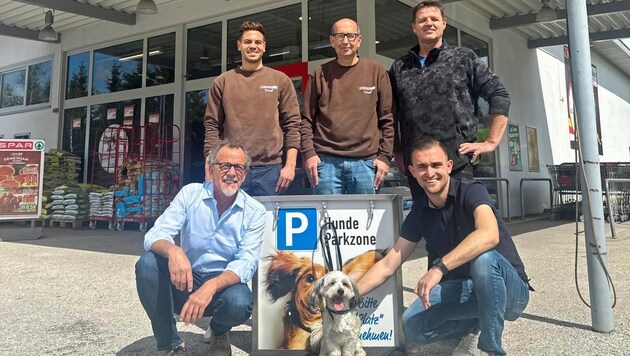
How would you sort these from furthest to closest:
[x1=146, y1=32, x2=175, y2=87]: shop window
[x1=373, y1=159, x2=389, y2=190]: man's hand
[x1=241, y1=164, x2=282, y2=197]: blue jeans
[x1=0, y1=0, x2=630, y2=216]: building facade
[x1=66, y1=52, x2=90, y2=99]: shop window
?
[x1=66, y1=52, x2=90, y2=99]: shop window < [x1=146, y1=32, x2=175, y2=87]: shop window < [x1=0, y1=0, x2=630, y2=216]: building facade < [x1=241, y1=164, x2=282, y2=197]: blue jeans < [x1=373, y1=159, x2=389, y2=190]: man's hand

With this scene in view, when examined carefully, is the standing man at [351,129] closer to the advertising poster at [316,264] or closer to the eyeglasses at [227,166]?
the advertising poster at [316,264]

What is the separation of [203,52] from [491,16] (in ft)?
21.6

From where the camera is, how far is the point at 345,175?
2.77 meters

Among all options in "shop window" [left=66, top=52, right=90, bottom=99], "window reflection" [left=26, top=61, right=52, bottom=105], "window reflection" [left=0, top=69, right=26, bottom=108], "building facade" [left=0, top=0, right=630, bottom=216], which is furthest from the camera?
"window reflection" [left=0, top=69, right=26, bottom=108]

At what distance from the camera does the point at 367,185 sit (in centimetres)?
276

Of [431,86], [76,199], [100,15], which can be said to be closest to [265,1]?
[100,15]

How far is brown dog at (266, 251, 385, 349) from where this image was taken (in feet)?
7.90

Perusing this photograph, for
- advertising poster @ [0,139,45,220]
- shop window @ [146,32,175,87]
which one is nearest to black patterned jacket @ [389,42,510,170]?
advertising poster @ [0,139,45,220]

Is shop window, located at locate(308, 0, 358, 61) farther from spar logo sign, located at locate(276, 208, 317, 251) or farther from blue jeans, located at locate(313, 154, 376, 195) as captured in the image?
spar logo sign, located at locate(276, 208, 317, 251)

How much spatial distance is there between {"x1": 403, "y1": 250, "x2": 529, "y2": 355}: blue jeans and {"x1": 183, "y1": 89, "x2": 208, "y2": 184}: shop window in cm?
790

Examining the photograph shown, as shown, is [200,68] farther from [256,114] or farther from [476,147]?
[476,147]

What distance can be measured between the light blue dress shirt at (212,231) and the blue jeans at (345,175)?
0.57m

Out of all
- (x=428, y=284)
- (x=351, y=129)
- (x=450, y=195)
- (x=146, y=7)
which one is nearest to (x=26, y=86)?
(x=146, y=7)

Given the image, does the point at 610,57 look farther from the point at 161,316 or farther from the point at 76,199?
the point at 161,316
